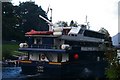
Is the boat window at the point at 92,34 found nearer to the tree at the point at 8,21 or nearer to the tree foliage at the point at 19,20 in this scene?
the tree foliage at the point at 19,20

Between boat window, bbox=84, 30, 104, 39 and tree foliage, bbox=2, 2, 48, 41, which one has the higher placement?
tree foliage, bbox=2, 2, 48, 41

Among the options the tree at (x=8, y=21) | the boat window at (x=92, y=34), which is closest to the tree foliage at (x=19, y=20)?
the tree at (x=8, y=21)

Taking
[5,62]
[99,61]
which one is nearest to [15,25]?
[5,62]

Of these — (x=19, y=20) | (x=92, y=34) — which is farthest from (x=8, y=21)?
(x=92, y=34)

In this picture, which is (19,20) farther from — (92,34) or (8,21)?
(92,34)

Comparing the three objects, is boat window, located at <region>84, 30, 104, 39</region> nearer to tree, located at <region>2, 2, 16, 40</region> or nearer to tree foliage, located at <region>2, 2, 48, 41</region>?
tree foliage, located at <region>2, 2, 48, 41</region>

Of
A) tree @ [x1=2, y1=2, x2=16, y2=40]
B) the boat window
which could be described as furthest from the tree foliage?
the boat window

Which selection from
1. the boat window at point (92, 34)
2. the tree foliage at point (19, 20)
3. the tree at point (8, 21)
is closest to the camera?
the boat window at point (92, 34)

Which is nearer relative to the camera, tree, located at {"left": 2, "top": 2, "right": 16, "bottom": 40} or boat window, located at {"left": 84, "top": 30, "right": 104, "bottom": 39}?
boat window, located at {"left": 84, "top": 30, "right": 104, "bottom": 39}

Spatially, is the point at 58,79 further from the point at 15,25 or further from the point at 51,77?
the point at 15,25

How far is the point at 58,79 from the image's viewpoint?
21.1 meters

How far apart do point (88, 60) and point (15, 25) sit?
89.8 feet

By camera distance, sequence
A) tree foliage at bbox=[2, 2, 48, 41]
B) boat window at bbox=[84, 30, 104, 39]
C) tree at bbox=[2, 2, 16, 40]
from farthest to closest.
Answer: tree foliage at bbox=[2, 2, 48, 41]
tree at bbox=[2, 2, 16, 40]
boat window at bbox=[84, 30, 104, 39]

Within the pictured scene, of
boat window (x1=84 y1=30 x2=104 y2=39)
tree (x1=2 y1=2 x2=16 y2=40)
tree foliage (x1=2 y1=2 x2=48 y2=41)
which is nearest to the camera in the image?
boat window (x1=84 y1=30 x2=104 y2=39)
